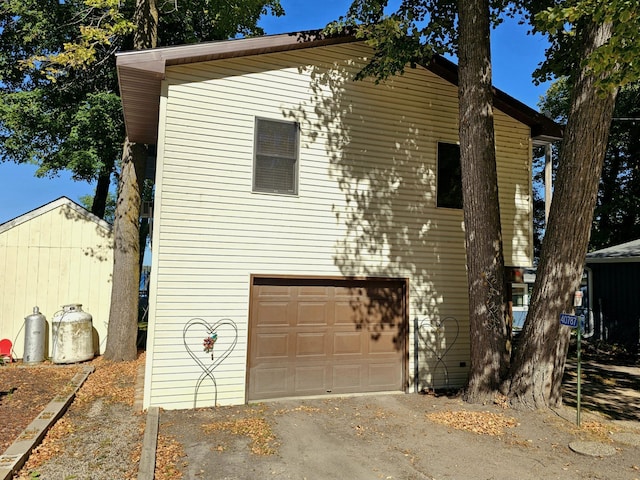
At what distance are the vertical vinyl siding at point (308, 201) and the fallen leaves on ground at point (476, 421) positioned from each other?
168 cm

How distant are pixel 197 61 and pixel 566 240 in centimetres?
650

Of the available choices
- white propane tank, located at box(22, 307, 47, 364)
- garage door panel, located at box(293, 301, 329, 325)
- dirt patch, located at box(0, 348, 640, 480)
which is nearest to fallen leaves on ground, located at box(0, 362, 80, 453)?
dirt patch, located at box(0, 348, 640, 480)

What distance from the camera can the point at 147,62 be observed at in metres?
6.91

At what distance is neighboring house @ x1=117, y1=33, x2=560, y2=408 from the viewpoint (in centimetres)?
718

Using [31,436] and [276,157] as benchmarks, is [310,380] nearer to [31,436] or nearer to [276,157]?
[276,157]

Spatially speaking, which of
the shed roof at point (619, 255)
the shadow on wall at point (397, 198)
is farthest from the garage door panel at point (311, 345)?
the shed roof at point (619, 255)

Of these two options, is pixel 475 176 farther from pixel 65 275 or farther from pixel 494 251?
pixel 65 275

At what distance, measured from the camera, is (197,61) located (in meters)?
7.39

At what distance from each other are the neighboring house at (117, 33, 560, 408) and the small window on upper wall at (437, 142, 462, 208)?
0.04 metres

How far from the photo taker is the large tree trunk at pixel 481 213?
25.1 feet

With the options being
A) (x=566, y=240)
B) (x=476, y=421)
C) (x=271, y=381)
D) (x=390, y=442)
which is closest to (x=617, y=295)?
(x=566, y=240)

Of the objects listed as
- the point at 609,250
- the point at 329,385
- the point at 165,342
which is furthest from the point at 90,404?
the point at 609,250

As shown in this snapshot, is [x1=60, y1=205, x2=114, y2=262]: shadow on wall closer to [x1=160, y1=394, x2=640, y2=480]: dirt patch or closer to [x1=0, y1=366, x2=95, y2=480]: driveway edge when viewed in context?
[x1=0, y1=366, x2=95, y2=480]: driveway edge

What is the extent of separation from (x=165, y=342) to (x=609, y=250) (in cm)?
1612
